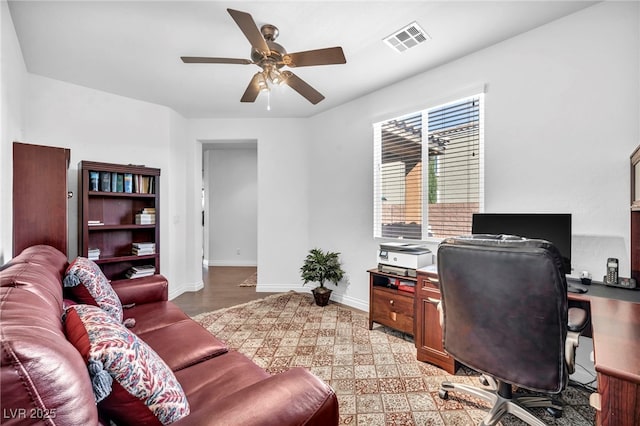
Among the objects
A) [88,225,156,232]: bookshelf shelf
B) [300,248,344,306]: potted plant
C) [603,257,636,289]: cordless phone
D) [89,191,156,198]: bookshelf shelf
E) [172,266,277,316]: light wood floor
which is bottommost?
[172,266,277,316]: light wood floor

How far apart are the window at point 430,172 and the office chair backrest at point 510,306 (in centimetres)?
141

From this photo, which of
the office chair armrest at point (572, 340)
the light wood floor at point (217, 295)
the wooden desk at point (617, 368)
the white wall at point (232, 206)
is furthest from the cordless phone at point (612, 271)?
the white wall at point (232, 206)

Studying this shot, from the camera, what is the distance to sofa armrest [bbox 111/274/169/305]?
2.22 m

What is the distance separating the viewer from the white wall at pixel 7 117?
2.00 metres

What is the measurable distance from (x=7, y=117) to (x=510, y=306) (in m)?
3.58

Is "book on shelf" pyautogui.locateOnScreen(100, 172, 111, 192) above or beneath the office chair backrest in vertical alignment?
above

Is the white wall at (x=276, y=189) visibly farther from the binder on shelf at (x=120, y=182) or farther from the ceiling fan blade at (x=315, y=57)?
the ceiling fan blade at (x=315, y=57)

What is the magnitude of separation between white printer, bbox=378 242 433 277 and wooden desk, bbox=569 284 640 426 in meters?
1.36

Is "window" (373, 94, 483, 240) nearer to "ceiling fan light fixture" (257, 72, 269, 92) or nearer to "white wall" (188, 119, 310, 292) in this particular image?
"white wall" (188, 119, 310, 292)

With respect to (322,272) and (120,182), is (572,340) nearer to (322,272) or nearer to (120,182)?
(322,272)

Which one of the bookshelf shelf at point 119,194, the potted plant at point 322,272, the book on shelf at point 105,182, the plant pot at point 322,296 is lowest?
the plant pot at point 322,296

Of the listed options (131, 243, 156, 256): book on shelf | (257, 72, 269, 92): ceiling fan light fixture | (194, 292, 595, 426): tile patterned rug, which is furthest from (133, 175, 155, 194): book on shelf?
(257, 72, 269, 92): ceiling fan light fixture

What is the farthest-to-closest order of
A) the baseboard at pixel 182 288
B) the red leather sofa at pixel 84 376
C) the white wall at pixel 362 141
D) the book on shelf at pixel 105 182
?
the baseboard at pixel 182 288 < the book on shelf at pixel 105 182 < the white wall at pixel 362 141 < the red leather sofa at pixel 84 376

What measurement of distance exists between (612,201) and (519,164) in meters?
0.62
